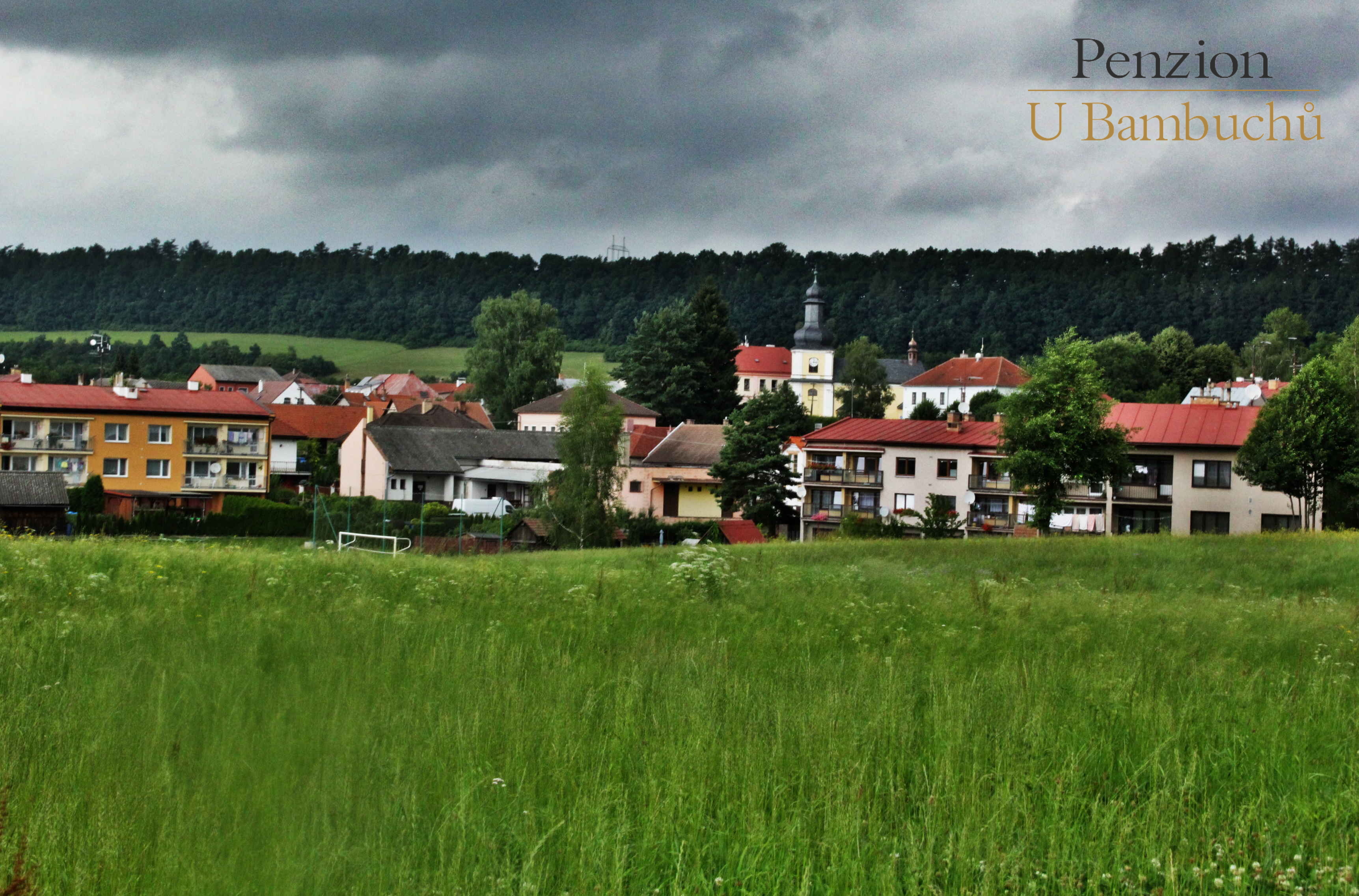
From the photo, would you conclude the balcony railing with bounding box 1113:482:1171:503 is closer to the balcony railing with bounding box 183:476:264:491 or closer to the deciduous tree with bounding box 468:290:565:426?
the balcony railing with bounding box 183:476:264:491

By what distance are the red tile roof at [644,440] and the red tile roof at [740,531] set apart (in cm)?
1862

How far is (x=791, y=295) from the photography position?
185750 mm

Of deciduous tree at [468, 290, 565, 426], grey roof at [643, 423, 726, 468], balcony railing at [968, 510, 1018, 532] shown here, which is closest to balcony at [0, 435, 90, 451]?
grey roof at [643, 423, 726, 468]

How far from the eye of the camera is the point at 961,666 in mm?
8828

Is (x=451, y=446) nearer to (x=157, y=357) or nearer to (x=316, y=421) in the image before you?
(x=316, y=421)

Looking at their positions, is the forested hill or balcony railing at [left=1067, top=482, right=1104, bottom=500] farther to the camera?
the forested hill

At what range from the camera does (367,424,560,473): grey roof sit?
67438 millimetres

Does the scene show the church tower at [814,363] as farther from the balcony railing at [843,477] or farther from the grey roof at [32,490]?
the grey roof at [32,490]

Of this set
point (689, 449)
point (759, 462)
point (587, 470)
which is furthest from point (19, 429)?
point (759, 462)

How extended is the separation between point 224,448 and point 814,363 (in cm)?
8799

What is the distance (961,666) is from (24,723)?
622cm

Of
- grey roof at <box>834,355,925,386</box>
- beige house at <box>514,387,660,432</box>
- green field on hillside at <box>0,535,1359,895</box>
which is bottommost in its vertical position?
green field on hillside at <box>0,535,1359,895</box>

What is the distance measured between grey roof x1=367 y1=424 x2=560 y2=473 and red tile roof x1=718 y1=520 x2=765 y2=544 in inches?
672

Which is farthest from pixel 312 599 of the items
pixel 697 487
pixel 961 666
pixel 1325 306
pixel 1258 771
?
pixel 1325 306
